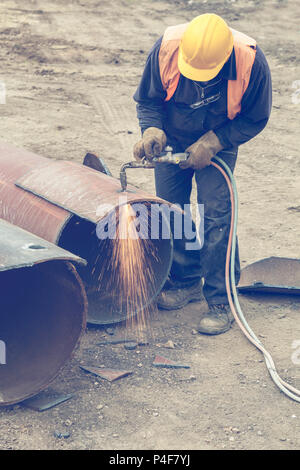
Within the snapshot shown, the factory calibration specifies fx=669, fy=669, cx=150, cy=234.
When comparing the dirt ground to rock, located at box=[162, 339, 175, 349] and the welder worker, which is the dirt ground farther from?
the welder worker

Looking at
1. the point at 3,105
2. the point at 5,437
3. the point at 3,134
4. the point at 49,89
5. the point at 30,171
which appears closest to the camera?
the point at 5,437

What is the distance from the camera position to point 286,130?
304 inches

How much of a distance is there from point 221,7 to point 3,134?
663 cm

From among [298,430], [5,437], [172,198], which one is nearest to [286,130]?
[172,198]

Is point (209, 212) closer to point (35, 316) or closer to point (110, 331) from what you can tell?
point (110, 331)

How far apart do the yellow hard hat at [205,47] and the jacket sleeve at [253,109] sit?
21 centimetres

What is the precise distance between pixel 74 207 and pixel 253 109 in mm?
1173

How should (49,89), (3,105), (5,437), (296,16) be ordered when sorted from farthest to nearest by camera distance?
(296,16) → (49,89) → (3,105) → (5,437)

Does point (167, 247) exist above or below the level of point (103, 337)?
above

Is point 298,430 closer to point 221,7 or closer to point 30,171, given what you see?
point 30,171

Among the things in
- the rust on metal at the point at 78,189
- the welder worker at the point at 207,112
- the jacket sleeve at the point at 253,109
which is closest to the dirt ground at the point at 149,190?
the welder worker at the point at 207,112

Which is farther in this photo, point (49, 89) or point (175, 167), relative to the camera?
point (49, 89)

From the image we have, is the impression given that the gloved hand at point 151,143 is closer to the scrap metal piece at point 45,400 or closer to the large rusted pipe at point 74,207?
the large rusted pipe at point 74,207

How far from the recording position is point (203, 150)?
389cm
